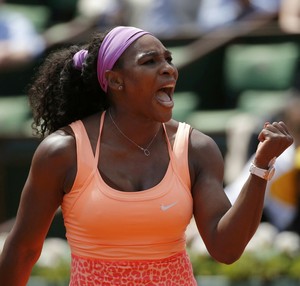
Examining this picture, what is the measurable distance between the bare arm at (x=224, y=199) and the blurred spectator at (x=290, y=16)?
14.0 feet

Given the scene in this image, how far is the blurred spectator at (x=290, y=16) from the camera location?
7919mm

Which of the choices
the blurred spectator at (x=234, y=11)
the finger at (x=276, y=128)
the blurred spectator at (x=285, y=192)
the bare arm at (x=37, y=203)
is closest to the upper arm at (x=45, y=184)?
the bare arm at (x=37, y=203)

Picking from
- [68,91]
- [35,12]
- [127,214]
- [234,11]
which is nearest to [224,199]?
[127,214]

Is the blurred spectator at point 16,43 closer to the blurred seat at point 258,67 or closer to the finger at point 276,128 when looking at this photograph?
the blurred seat at point 258,67

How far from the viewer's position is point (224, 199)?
146 inches

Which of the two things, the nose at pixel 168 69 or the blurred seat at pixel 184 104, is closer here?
the nose at pixel 168 69

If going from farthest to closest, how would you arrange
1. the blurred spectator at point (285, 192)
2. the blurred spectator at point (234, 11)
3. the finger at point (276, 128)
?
the blurred spectator at point (234, 11), the blurred spectator at point (285, 192), the finger at point (276, 128)

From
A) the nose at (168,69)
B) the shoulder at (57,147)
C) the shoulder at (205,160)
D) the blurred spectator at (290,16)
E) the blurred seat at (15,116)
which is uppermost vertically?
the nose at (168,69)

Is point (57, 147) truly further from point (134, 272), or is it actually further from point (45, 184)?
point (134, 272)

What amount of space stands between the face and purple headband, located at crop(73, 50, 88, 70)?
0.20m

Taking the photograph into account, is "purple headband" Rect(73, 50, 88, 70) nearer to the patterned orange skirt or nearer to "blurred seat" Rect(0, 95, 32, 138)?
the patterned orange skirt

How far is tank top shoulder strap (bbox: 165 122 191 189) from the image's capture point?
3732mm

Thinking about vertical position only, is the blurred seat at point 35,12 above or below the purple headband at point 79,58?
below

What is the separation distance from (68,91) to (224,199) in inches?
27.1
